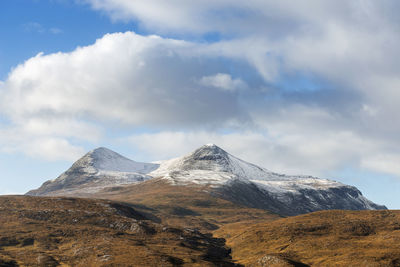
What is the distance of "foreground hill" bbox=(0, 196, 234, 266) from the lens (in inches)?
4481

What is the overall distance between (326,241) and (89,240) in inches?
2970

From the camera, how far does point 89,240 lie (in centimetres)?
13462

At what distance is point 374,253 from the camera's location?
Result: 110000 mm

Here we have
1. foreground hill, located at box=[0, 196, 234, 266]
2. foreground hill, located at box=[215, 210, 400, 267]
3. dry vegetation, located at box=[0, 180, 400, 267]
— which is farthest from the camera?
foreground hill, located at box=[0, 196, 234, 266]

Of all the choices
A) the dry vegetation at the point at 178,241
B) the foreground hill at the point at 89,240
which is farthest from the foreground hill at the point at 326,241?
the foreground hill at the point at 89,240

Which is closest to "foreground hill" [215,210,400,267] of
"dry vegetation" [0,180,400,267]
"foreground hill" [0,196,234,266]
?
"dry vegetation" [0,180,400,267]

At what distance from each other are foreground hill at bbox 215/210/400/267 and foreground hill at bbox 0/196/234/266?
1046cm

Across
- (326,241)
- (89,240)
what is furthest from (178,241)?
(326,241)

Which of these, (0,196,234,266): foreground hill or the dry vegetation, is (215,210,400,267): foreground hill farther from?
(0,196,234,266): foreground hill

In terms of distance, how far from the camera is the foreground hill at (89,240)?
4481 inches

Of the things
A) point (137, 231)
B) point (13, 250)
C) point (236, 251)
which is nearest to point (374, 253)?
point (236, 251)

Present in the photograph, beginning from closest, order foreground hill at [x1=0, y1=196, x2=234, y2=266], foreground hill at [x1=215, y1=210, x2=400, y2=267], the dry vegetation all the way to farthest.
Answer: foreground hill at [x1=215, y1=210, x2=400, y2=267] → the dry vegetation → foreground hill at [x1=0, y1=196, x2=234, y2=266]

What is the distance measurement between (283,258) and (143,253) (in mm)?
39624

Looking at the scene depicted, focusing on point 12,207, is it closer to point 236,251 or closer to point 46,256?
point 46,256
